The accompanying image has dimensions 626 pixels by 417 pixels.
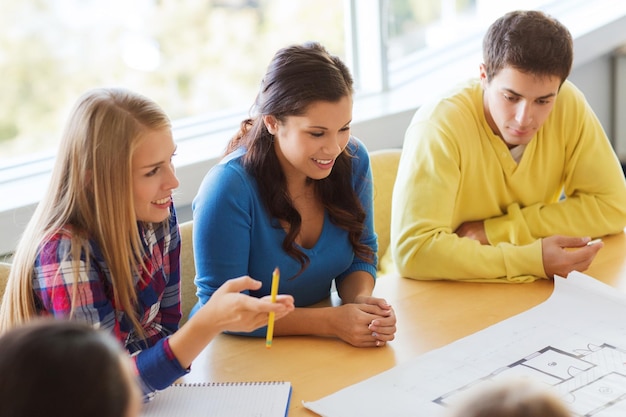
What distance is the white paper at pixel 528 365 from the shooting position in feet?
3.82

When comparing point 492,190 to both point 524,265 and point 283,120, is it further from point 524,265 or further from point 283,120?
point 283,120

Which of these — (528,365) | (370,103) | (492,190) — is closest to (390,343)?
(528,365)

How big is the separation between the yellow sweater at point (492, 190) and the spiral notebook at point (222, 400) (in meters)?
0.56

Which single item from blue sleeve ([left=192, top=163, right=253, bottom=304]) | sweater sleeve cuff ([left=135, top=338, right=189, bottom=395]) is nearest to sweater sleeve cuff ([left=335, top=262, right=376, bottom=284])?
blue sleeve ([left=192, top=163, right=253, bottom=304])

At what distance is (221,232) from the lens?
1.49 metres

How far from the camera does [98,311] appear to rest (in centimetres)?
121

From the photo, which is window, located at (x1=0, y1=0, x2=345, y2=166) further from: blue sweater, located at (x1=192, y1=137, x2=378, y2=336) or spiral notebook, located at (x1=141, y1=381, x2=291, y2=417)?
spiral notebook, located at (x1=141, y1=381, x2=291, y2=417)

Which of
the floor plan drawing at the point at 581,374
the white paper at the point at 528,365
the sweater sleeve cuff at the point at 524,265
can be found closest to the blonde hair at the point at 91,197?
the white paper at the point at 528,365

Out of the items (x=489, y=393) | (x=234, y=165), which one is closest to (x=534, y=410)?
(x=489, y=393)

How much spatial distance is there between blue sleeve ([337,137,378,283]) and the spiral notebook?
1.62ft

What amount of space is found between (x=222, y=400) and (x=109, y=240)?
30cm

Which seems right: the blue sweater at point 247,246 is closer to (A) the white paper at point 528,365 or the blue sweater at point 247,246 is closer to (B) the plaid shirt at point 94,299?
(B) the plaid shirt at point 94,299

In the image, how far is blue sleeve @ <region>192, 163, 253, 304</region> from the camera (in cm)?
149

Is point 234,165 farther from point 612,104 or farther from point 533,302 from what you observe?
point 612,104
